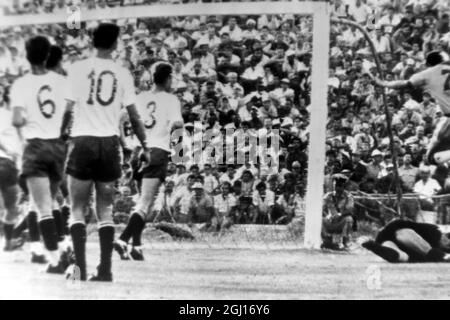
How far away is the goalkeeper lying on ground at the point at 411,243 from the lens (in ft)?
20.8

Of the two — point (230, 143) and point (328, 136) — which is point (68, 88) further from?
point (328, 136)

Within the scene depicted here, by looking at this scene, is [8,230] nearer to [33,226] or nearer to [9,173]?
[33,226]

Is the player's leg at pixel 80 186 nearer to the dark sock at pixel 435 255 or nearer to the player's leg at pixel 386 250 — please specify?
the player's leg at pixel 386 250

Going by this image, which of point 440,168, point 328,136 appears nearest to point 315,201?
point 328,136

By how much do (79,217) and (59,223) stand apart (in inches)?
8.6

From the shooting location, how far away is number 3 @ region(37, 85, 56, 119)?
641 cm

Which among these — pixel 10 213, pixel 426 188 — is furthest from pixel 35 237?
pixel 426 188

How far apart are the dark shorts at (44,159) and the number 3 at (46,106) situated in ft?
0.70

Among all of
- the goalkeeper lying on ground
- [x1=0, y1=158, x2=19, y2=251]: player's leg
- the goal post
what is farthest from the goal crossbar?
the goalkeeper lying on ground

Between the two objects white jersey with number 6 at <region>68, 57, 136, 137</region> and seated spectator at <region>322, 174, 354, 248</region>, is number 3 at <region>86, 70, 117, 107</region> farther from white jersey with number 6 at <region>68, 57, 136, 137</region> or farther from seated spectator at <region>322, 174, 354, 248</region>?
seated spectator at <region>322, 174, 354, 248</region>

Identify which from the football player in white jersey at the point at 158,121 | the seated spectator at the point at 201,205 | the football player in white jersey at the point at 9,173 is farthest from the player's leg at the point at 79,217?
the seated spectator at the point at 201,205

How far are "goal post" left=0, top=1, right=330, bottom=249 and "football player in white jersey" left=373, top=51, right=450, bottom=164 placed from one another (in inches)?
18.9

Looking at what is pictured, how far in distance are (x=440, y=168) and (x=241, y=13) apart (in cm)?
199
